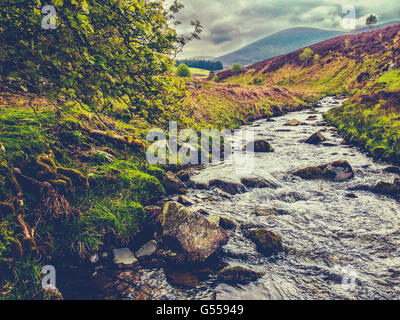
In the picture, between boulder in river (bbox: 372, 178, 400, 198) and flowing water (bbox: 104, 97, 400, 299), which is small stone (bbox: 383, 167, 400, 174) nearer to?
flowing water (bbox: 104, 97, 400, 299)

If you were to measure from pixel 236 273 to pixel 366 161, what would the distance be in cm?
1001

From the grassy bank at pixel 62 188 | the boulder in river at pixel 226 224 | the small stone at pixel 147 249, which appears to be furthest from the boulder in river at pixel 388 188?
the small stone at pixel 147 249

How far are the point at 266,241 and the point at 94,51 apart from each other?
5.76m

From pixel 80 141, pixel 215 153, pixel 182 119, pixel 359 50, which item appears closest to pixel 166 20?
pixel 182 119

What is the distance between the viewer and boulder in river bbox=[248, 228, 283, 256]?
5.71 m

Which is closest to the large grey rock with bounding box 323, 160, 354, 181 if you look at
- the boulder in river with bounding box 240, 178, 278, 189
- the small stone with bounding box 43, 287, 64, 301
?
the boulder in river with bounding box 240, 178, 278, 189

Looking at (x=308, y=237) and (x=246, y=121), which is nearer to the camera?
(x=308, y=237)

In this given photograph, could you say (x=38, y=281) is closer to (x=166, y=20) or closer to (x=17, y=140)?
(x=17, y=140)

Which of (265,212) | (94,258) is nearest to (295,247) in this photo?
(265,212)

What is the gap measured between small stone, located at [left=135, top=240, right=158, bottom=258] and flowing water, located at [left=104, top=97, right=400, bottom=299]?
491 millimetres

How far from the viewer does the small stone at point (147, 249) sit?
543cm

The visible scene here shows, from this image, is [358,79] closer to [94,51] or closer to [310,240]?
[310,240]

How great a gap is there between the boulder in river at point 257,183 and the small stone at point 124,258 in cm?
554

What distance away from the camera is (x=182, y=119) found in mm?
6609
